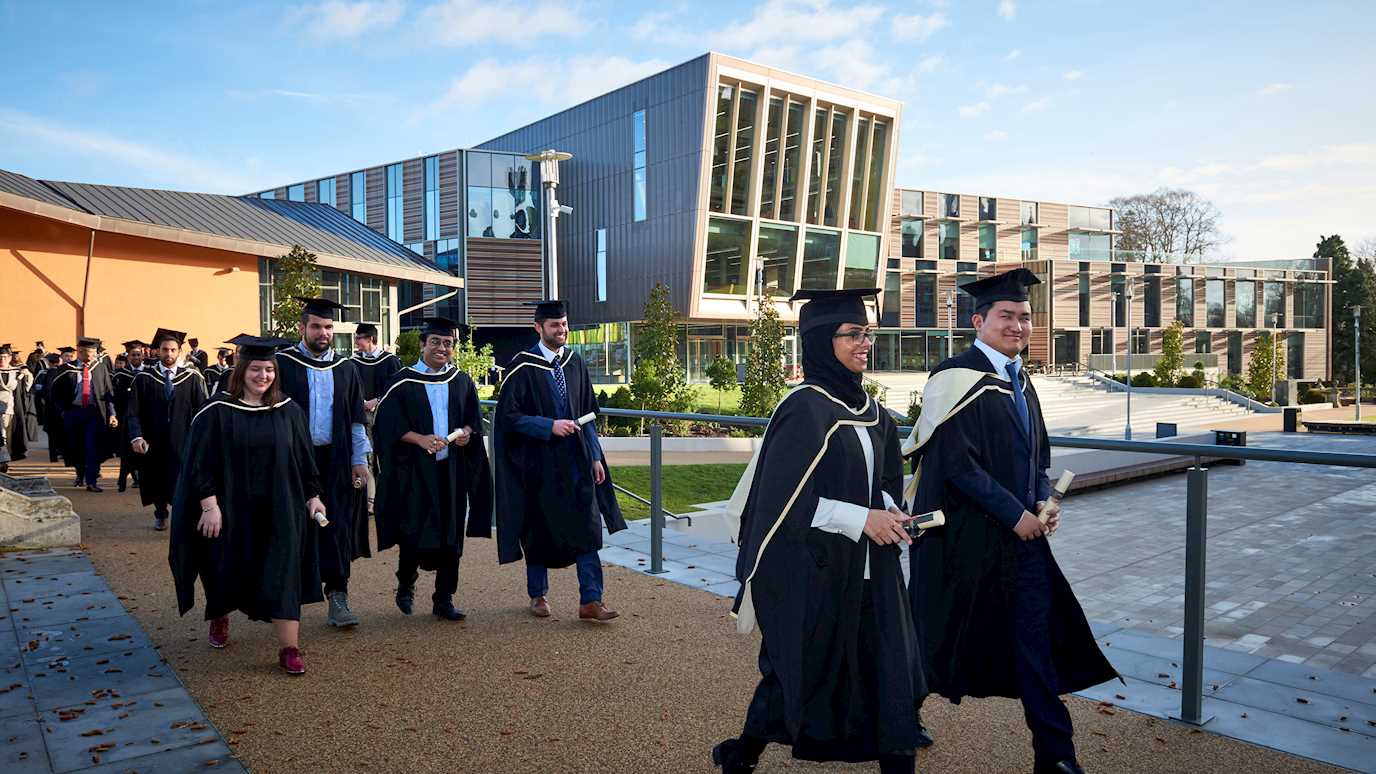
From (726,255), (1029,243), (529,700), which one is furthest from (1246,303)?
(529,700)

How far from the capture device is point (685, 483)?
16.4 metres

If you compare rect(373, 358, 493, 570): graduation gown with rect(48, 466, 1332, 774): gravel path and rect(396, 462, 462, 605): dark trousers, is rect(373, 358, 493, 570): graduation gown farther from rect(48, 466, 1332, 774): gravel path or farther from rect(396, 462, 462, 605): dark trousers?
rect(48, 466, 1332, 774): gravel path

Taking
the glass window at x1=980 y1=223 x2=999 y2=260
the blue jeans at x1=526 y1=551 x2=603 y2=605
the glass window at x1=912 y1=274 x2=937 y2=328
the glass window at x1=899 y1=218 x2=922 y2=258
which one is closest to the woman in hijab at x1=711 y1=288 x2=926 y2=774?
the blue jeans at x1=526 y1=551 x2=603 y2=605

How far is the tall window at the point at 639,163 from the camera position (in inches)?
1724

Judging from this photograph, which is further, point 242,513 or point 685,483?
point 685,483

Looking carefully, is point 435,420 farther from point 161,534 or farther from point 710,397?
point 710,397

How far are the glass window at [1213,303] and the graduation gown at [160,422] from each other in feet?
227

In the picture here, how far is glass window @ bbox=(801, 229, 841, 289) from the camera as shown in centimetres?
4550

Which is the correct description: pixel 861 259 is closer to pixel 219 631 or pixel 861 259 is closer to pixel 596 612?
pixel 596 612

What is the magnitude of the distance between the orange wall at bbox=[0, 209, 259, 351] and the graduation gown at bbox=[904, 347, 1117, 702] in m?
21.1

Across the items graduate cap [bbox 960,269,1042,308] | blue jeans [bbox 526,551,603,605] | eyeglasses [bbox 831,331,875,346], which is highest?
graduate cap [bbox 960,269,1042,308]

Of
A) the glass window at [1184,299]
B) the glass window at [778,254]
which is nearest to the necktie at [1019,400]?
the glass window at [778,254]

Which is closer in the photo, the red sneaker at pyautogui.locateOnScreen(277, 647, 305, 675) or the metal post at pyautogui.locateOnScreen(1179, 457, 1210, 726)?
the metal post at pyautogui.locateOnScreen(1179, 457, 1210, 726)

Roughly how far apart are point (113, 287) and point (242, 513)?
19.3 metres
